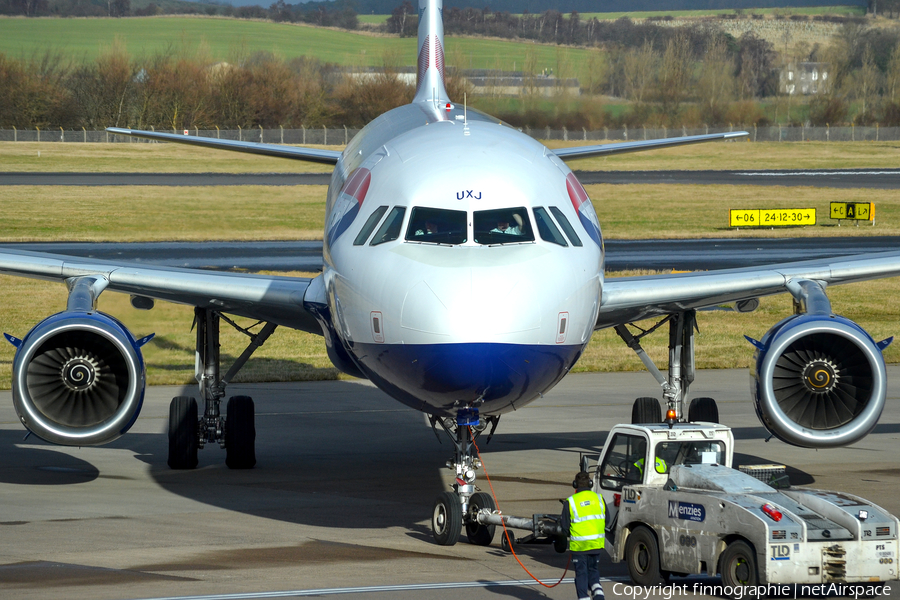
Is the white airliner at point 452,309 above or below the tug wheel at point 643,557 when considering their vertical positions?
above

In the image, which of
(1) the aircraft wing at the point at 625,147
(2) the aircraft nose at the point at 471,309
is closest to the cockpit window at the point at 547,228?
(2) the aircraft nose at the point at 471,309

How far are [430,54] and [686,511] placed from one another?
14.3 m

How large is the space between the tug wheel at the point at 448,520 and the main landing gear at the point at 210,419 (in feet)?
18.1

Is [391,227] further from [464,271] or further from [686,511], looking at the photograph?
[686,511]

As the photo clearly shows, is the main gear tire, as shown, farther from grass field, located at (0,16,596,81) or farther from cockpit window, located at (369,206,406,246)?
grass field, located at (0,16,596,81)

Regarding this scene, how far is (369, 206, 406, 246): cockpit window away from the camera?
39.4 feet

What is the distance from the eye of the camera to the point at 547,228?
12070 mm

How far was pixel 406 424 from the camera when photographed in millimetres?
21953

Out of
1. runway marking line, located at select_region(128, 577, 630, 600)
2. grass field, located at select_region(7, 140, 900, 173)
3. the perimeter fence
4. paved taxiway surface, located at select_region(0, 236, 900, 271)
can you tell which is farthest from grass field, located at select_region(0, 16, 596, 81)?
runway marking line, located at select_region(128, 577, 630, 600)

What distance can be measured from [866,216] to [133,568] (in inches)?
2107

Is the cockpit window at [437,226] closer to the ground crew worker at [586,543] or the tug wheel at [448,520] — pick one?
the tug wheel at [448,520]

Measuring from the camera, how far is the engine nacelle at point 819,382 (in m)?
13.7

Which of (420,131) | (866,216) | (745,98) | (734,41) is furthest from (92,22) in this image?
(420,131)

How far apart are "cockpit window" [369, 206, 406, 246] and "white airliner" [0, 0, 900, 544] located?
2cm
